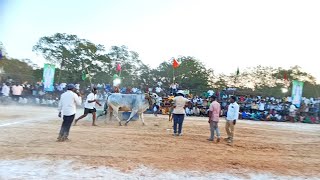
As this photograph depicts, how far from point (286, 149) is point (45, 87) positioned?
21588 millimetres

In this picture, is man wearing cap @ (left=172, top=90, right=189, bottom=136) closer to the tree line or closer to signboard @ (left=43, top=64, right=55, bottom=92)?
signboard @ (left=43, top=64, right=55, bottom=92)

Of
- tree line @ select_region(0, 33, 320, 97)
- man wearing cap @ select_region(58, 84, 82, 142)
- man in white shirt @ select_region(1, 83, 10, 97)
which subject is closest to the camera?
man wearing cap @ select_region(58, 84, 82, 142)

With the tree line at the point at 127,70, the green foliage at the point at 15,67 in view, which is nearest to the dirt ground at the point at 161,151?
the tree line at the point at 127,70

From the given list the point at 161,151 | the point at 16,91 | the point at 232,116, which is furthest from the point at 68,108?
the point at 16,91

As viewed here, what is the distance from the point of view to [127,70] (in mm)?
42656

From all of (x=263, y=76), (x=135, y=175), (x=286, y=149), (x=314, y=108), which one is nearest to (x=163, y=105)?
(x=314, y=108)

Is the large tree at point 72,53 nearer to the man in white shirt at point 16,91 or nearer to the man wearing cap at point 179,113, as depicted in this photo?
the man in white shirt at point 16,91

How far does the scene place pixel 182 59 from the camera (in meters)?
41.1

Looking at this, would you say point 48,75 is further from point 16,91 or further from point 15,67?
point 15,67

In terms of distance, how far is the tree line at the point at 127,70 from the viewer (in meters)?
39.5

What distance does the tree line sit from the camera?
1556 inches

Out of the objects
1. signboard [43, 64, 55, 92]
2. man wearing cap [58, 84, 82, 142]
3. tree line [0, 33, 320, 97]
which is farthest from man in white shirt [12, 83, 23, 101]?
man wearing cap [58, 84, 82, 142]

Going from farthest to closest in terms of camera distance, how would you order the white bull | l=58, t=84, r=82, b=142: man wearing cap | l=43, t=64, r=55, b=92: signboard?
l=43, t=64, r=55, b=92: signboard < the white bull < l=58, t=84, r=82, b=142: man wearing cap

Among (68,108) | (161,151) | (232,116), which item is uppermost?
(232,116)
